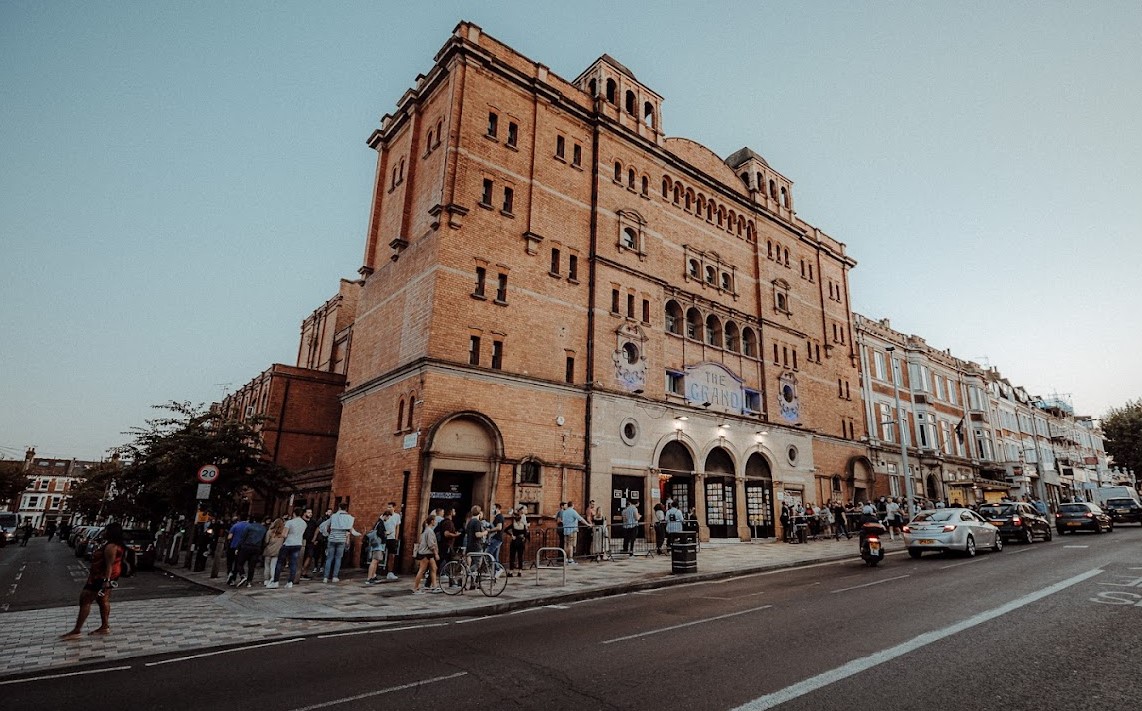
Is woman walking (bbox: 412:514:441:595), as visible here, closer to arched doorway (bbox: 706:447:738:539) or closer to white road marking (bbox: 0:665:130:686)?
white road marking (bbox: 0:665:130:686)

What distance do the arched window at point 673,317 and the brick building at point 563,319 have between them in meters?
0.07

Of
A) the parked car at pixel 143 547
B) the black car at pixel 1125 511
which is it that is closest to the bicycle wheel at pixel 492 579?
the parked car at pixel 143 547

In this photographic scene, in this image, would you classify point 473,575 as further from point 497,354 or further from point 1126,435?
point 1126,435

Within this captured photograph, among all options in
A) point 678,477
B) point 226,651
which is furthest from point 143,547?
point 678,477

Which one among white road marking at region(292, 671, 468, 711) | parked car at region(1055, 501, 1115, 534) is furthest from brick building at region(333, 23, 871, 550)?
white road marking at region(292, 671, 468, 711)

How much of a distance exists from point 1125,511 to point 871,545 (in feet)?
99.3

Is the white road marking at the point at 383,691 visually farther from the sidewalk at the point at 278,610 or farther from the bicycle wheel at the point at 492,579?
the bicycle wheel at the point at 492,579

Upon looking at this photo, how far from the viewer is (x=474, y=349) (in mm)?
20188

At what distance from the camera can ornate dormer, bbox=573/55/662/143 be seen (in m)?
27.8

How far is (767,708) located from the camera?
4.91 metres

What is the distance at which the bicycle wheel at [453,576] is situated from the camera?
512 inches

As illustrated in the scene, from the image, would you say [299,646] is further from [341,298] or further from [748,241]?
[341,298]

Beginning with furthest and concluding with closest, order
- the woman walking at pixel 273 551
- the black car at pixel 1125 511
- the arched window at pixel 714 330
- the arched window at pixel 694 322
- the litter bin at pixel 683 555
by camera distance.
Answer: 1. the black car at pixel 1125 511
2. the arched window at pixel 714 330
3. the arched window at pixel 694 322
4. the litter bin at pixel 683 555
5. the woman walking at pixel 273 551

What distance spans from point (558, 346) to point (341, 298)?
24726mm
